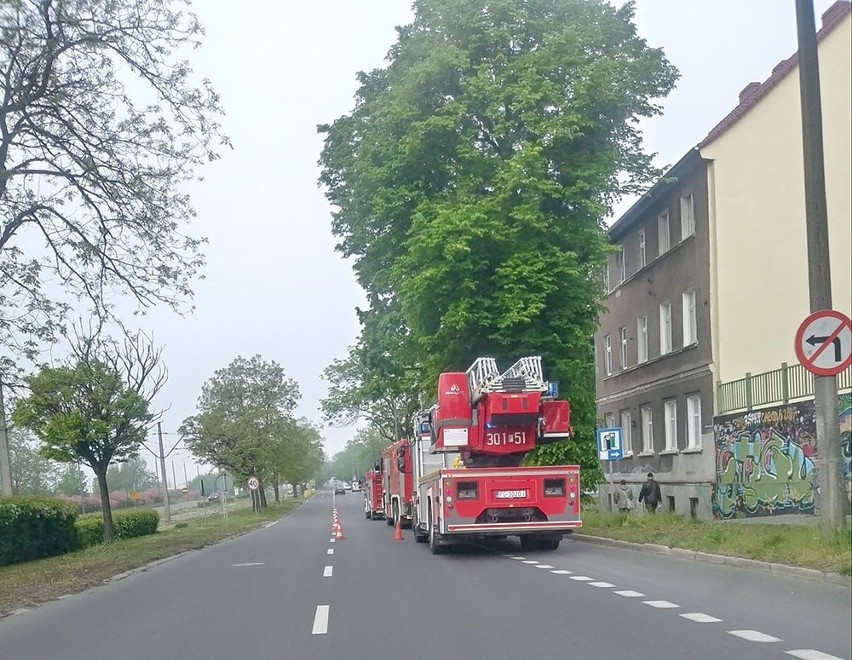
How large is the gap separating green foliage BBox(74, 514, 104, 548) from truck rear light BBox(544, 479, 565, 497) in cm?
1723

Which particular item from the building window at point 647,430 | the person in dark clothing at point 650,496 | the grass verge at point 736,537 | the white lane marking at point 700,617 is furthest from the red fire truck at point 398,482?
the white lane marking at point 700,617

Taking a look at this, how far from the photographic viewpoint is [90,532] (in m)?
32.8

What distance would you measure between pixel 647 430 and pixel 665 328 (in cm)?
449

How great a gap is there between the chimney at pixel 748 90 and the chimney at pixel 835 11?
792mm

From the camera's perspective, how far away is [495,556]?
1933cm

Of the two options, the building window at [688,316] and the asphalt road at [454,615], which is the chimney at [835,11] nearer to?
the asphalt road at [454,615]

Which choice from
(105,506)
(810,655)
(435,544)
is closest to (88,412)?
(105,506)

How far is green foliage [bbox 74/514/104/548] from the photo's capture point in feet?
102

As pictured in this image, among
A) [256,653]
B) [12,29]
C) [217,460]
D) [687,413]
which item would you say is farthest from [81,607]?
[217,460]

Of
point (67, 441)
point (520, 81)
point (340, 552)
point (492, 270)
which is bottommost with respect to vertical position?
point (340, 552)

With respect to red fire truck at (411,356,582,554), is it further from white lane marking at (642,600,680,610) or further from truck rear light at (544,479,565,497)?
white lane marking at (642,600,680,610)

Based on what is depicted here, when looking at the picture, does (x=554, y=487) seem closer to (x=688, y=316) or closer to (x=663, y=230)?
(x=688, y=316)

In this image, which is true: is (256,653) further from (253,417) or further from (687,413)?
(253,417)

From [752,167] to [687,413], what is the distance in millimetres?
28371
